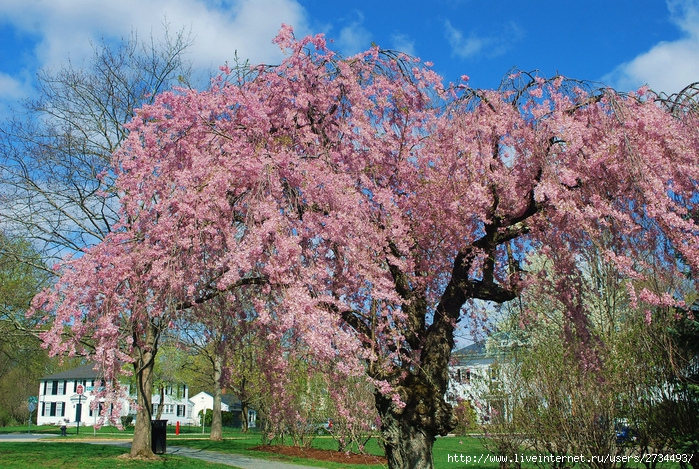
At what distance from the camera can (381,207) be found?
8281 mm

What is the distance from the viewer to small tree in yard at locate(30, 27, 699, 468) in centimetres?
703

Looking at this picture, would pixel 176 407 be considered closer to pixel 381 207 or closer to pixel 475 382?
pixel 475 382

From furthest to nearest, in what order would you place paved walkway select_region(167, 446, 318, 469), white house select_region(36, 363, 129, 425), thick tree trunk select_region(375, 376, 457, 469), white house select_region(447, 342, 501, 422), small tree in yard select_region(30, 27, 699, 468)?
white house select_region(36, 363, 129, 425)
paved walkway select_region(167, 446, 318, 469)
white house select_region(447, 342, 501, 422)
thick tree trunk select_region(375, 376, 457, 469)
small tree in yard select_region(30, 27, 699, 468)

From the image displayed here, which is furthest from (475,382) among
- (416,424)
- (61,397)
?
(61,397)

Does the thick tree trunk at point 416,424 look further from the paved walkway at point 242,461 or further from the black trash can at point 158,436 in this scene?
the black trash can at point 158,436

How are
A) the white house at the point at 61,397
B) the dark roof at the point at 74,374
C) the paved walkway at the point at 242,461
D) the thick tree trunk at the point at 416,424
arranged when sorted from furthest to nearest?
1. the dark roof at the point at 74,374
2. the white house at the point at 61,397
3. the paved walkway at the point at 242,461
4. the thick tree trunk at the point at 416,424

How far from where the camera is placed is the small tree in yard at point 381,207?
703 cm

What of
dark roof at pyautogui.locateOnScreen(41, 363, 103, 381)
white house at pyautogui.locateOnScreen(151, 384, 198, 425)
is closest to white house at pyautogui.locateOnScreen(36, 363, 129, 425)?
dark roof at pyautogui.locateOnScreen(41, 363, 103, 381)

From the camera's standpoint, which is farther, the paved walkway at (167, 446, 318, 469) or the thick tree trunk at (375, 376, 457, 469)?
the paved walkway at (167, 446, 318, 469)

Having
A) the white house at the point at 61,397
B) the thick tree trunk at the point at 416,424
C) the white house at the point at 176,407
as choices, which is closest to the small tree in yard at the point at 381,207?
the thick tree trunk at the point at 416,424

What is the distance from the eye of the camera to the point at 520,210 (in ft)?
26.6

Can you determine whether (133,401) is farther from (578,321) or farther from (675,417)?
(675,417)

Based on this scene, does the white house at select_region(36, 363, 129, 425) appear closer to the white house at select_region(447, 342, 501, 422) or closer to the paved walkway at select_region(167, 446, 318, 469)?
the paved walkway at select_region(167, 446, 318, 469)

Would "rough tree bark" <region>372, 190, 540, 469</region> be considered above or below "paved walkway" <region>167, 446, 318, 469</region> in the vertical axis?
above
